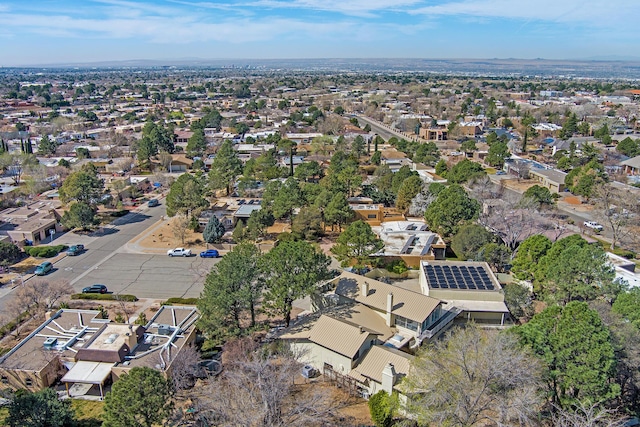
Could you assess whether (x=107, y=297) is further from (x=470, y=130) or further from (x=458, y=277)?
(x=470, y=130)

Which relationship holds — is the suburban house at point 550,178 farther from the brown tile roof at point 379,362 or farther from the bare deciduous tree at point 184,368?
the bare deciduous tree at point 184,368

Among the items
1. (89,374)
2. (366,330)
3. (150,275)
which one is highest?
(366,330)

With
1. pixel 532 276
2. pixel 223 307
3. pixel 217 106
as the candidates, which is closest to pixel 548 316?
pixel 532 276


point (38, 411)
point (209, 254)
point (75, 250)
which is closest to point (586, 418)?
point (38, 411)

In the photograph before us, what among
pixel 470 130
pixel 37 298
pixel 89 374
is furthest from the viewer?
pixel 470 130

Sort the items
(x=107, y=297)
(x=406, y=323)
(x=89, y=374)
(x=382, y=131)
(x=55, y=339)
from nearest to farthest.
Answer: (x=89, y=374) → (x=406, y=323) → (x=55, y=339) → (x=107, y=297) → (x=382, y=131)

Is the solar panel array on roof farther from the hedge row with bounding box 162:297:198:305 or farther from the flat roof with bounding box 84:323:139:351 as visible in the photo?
the flat roof with bounding box 84:323:139:351

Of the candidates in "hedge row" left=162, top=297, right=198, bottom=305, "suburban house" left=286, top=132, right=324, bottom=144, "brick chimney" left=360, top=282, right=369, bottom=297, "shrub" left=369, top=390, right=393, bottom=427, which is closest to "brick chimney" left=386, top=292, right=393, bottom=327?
"brick chimney" left=360, top=282, right=369, bottom=297
